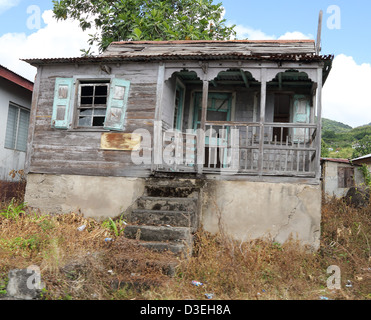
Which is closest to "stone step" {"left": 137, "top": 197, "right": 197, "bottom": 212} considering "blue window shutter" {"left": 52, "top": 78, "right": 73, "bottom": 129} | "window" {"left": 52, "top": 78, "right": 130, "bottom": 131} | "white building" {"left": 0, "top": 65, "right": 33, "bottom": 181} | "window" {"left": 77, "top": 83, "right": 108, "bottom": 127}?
"window" {"left": 52, "top": 78, "right": 130, "bottom": 131}

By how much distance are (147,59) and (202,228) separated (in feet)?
14.0

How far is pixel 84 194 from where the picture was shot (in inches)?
361

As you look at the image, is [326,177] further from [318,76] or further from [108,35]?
[108,35]

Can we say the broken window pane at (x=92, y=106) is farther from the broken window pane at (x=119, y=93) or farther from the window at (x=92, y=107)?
the broken window pane at (x=119, y=93)

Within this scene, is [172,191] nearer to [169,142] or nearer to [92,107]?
[169,142]

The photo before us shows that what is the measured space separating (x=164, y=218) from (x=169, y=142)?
8.42ft

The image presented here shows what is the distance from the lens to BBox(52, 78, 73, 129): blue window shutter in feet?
31.0

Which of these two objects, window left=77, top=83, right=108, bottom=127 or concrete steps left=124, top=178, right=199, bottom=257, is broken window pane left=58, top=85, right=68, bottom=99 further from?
concrete steps left=124, top=178, right=199, bottom=257

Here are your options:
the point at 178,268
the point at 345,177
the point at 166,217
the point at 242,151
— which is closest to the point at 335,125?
the point at 345,177

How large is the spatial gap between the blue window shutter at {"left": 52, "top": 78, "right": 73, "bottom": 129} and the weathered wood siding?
7.6 inches

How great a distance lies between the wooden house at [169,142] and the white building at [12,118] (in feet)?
7.32

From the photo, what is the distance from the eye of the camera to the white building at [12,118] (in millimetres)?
11445

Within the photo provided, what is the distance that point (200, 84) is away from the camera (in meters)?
11.0
